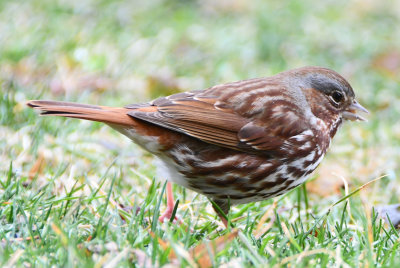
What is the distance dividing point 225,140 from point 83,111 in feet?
3.09

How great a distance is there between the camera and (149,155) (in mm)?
5727

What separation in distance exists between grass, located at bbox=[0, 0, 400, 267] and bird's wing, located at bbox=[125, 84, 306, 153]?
0.47 m

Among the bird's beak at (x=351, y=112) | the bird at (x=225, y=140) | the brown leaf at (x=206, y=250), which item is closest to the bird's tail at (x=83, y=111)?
the bird at (x=225, y=140)

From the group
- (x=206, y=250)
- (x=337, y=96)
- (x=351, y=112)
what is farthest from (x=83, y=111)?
(x=351, y=112)

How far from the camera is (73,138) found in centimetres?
551

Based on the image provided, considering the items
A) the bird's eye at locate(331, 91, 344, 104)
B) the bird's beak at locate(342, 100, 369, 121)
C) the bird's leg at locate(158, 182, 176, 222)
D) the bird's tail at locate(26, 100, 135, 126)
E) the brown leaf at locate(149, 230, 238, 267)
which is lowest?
the brown leaf at locate(149, 230, 238, 267)

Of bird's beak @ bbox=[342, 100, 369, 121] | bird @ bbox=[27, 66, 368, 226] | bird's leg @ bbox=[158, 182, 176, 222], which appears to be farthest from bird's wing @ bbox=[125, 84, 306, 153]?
bird's beak @ bbox=[342, 100, 369, 121]

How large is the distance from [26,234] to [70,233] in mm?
267

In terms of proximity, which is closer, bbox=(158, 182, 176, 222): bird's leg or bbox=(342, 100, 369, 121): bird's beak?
bbox=(158, 182, 176, 222): bird's leg

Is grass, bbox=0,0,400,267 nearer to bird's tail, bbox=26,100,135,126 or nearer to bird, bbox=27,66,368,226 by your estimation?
bird, bbox=27,66,368,226

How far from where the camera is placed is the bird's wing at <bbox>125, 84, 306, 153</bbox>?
4.29 metres

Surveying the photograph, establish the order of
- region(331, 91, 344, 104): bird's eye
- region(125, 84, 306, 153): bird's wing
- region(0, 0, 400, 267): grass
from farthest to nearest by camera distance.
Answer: region(331, 91, 344, 104): bird's eye
region(125, 84, 306, 153): bird's wing
region(0, 0, 400, 267): grass

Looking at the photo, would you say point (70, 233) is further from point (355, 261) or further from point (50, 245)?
point (355, 261)

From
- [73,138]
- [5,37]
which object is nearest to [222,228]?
[73,138]
